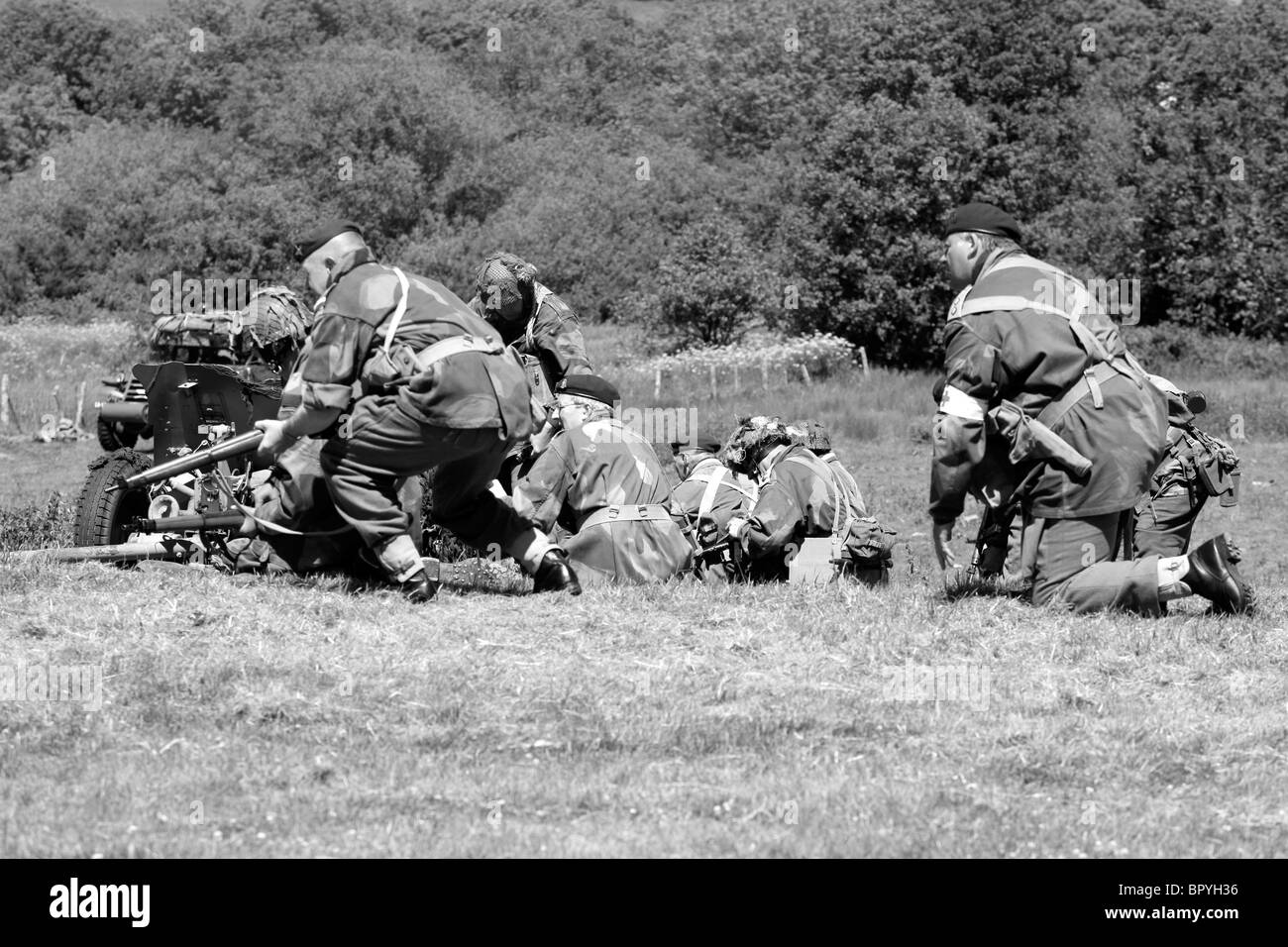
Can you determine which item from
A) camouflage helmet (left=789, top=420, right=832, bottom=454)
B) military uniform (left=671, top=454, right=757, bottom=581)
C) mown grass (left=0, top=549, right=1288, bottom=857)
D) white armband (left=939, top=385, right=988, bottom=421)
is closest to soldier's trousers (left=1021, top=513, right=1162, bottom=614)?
mown grass (left=0, top=549, right=1288, bottom=857)

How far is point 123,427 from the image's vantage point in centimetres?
1162

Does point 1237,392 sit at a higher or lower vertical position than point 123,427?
lower

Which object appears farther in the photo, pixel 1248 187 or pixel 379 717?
pixel 1248 187

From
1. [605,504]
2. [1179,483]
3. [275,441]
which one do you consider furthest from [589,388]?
[1179,483]

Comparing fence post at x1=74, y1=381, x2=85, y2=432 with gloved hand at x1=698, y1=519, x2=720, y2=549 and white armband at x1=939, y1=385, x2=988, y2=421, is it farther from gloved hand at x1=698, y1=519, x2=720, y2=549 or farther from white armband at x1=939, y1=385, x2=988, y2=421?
white armband at x1=939, y1=385, x2=988, y2=421

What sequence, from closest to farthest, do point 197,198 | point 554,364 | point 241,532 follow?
point 241,532, point 554,364, point 197,198

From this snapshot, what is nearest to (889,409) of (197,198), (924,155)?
(924,155)

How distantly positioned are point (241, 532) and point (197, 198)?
1737 inches

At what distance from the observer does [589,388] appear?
31.6ft

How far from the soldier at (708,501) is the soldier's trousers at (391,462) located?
6.43 ft

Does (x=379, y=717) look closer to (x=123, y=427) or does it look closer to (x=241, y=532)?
(x=241, y=532)

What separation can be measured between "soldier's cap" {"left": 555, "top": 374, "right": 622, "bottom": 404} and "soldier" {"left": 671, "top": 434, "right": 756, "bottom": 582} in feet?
2.49

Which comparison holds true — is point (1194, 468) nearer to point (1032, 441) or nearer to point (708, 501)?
point (708, 501)

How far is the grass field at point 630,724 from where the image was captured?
5.13 metres
